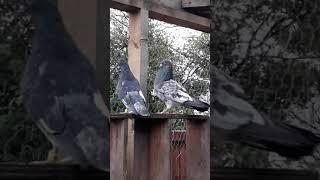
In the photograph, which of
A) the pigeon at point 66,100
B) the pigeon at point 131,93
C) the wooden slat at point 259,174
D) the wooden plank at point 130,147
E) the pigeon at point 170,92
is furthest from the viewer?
the pigeon at point 170,92

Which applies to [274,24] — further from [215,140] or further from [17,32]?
[17,32]

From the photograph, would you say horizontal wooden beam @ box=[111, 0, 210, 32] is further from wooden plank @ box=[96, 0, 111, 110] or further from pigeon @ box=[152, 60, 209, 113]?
wooden plank @ box=[96, 0, 111, 110]

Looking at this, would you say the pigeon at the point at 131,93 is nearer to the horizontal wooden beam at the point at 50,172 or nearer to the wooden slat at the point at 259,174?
the horizontal wooden beam at the point at 50,172

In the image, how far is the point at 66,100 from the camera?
5.27 ft

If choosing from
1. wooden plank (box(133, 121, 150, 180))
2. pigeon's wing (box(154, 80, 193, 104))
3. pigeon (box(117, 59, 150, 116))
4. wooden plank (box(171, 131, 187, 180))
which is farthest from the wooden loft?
wooden plank (box(133, 121, 150, 180))

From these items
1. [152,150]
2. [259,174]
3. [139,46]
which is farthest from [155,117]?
[259,174]

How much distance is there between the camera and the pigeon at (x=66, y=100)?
159cm

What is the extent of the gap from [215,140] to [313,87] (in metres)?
0.31

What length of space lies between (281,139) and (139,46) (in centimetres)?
102

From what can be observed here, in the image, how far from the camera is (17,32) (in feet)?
5.29

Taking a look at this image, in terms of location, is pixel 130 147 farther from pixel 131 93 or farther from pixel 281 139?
pixel 281 139

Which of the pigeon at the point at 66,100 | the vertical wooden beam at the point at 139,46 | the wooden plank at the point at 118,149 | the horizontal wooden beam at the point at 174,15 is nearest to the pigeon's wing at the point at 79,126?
the pigeon at the point at 66,100

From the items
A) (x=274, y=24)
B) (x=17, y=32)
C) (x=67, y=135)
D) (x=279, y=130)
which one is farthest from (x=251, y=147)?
(x=17, y=32)

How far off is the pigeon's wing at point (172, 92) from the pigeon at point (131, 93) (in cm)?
17
